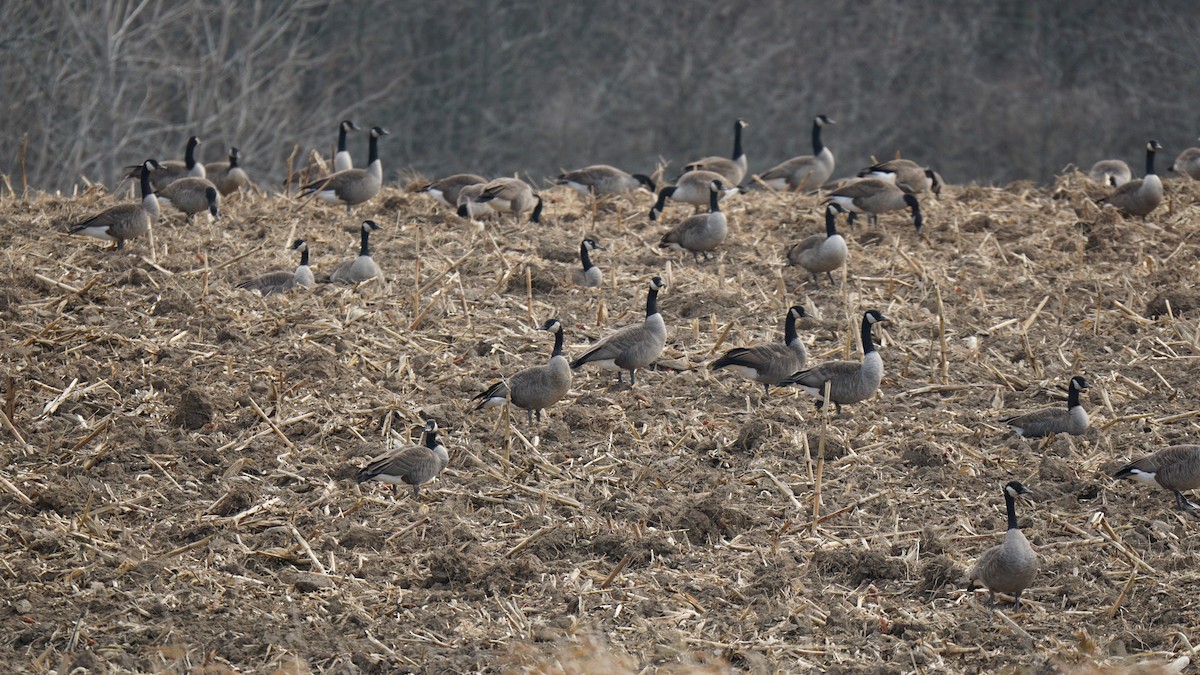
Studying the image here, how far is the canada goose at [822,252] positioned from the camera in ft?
45.6

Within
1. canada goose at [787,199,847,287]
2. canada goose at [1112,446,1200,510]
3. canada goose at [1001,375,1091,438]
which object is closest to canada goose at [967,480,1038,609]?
canada goose at [1112,446,1200,510]

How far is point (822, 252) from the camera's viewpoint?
13.9 meters

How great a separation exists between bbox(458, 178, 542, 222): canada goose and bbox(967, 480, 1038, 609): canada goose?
8.12m

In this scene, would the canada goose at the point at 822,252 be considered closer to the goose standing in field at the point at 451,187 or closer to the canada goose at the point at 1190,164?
the goose standing in field at the point at 451,187

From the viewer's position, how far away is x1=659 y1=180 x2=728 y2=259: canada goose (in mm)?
14750

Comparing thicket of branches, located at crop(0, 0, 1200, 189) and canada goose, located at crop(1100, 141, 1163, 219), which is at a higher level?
canada goose, located at crop(1100, 141, 1163, 219)

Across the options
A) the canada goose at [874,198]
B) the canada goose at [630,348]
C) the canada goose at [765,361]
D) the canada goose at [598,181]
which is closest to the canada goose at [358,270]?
the canada goose at [630,348]

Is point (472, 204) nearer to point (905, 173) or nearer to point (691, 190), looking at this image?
point (691, 190)

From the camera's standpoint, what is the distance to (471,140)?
4069cm

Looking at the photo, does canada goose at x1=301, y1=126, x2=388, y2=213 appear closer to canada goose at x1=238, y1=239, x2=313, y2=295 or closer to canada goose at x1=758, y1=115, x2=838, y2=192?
canada goose at x1=238, y1=239, x2=313, y2=295

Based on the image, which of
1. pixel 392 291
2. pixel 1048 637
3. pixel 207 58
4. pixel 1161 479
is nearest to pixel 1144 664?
pixel 1048 637

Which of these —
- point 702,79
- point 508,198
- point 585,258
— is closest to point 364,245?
point 585,258

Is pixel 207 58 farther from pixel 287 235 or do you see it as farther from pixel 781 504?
pixel 781 504

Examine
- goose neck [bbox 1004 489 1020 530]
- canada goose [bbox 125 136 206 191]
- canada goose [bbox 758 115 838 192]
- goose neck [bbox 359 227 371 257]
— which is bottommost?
canada goose [bbox 758 115 838 192]
